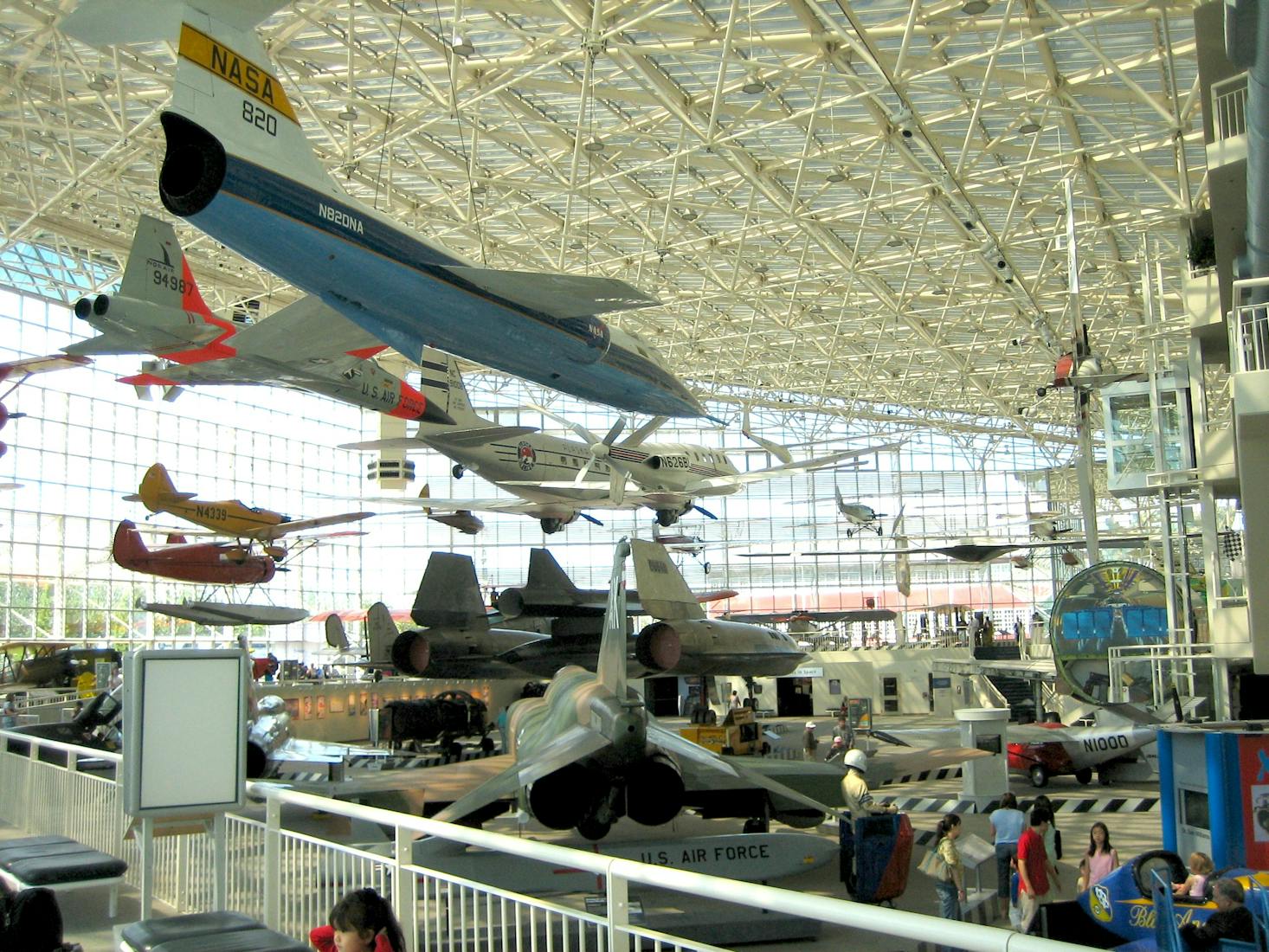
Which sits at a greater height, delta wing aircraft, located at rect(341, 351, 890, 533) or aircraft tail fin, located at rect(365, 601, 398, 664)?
delta wing aircraft, located at rect(341, 351, 890, 533)

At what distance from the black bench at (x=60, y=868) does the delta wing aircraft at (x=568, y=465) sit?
11.6 meters

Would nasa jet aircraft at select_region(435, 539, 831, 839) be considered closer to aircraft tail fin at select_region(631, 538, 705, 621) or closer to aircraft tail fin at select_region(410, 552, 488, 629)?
aircraft tail fin at select_region(631, 538, 705, 621)

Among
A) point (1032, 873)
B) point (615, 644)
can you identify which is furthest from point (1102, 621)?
point (615, 644)

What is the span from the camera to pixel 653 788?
9.13 meters

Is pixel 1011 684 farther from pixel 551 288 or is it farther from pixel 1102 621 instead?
pixel 551 288

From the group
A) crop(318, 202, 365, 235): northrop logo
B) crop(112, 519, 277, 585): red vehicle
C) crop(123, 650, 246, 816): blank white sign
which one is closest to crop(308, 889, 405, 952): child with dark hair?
crop(123, 650, 246, 816): blank white sign

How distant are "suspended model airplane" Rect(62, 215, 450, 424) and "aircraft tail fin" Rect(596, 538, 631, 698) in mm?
5025

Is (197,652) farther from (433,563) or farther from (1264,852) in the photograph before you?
(433,563)

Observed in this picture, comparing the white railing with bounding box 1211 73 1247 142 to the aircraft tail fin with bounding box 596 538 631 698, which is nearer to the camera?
the aircraft tail fin with bounding box 596 538 631 698

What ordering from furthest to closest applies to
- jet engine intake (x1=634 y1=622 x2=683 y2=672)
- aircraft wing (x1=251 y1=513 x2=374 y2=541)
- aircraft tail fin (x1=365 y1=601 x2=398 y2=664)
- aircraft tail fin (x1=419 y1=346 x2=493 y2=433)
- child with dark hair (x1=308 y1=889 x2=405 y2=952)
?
aircraft wing (x1=251 y1=513 x2=374 y2=541), aircraft tail fin (x1=419 y1=346 x2=493 y2=433), aircraft tail fin (x1=365 y1=601 x2=398 y2=664), jet engine intake (x1=634 y1=622 x2=683 y2=672), child with dark hair (x1=308 y1=889 x2=405 y2=952)

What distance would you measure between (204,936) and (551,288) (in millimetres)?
8521

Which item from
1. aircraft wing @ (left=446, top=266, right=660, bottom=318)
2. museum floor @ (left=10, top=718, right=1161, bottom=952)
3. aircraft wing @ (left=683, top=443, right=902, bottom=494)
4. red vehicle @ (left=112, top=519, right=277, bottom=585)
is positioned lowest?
museum floor @ (left=10, top=718, right=1161, bottom=952)

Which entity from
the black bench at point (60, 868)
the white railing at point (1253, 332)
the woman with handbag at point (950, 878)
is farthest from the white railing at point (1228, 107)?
the black bench at point (60, 868)

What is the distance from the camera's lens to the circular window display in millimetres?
17312
